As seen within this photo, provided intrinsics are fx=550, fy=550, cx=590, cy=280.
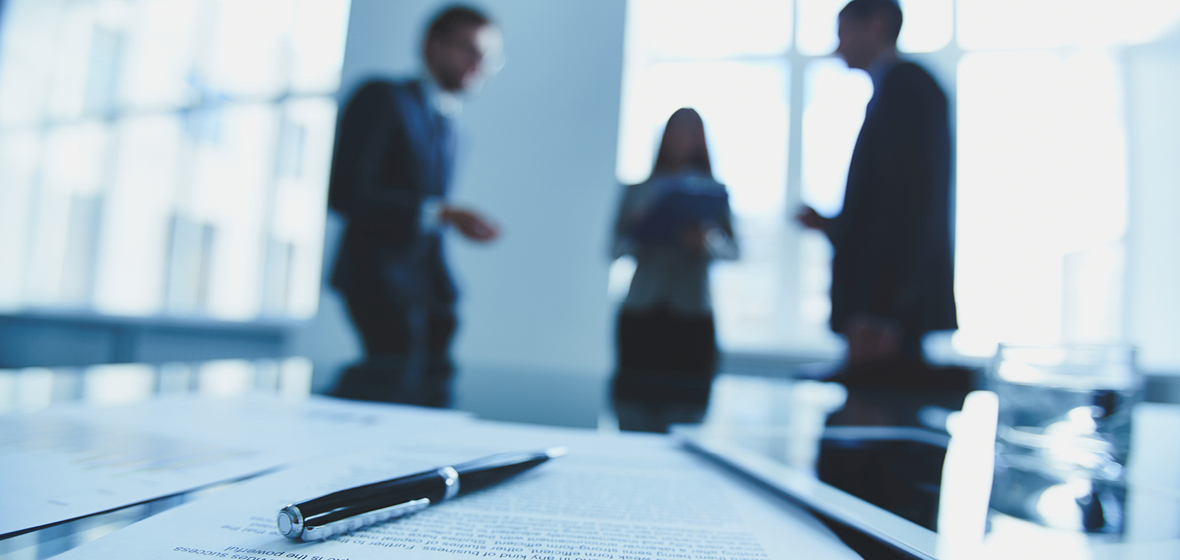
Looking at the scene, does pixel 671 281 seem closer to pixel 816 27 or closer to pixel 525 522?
pixel 525 522

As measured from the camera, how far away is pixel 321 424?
37 cm

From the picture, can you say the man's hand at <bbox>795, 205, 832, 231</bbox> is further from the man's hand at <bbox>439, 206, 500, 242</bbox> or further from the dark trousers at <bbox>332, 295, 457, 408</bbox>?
the dark trousers at <bbox>332, 295, 457, 408</bbox>

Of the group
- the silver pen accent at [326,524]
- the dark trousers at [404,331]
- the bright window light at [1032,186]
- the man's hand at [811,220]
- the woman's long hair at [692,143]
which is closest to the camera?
the silver pen accent at [326,524]

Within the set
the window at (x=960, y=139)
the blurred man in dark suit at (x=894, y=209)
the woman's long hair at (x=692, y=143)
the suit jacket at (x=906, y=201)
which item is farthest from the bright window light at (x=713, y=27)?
the suit jacket at (x=906, y=201)

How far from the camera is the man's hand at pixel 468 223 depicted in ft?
4.24

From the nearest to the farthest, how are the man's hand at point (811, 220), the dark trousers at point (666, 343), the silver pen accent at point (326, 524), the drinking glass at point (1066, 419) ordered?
1. the silver pen accent at point (326, 524)
2. the drinking glass at point (1066, 419)
3. the man's hand at point (811, 220)
4. the dark trousers at point (666, 343)

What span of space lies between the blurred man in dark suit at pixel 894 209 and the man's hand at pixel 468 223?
2.79 ft

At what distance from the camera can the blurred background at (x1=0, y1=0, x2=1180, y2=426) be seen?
98.7 inches

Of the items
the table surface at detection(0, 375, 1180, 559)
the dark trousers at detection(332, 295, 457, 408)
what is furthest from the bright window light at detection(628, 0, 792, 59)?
the table surface at detection(0, 375, 1180, 559)

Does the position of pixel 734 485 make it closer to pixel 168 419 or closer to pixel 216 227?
pixel 168 419

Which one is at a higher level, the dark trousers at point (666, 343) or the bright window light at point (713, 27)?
the bright window light at point (713, 27)

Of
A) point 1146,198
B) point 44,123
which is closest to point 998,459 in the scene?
point 1146,198

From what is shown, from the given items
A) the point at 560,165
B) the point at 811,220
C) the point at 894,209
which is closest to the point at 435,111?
the point at 811,220

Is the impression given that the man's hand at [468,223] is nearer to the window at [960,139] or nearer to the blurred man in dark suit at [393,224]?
the blurred man in dark suit at [393,224]
